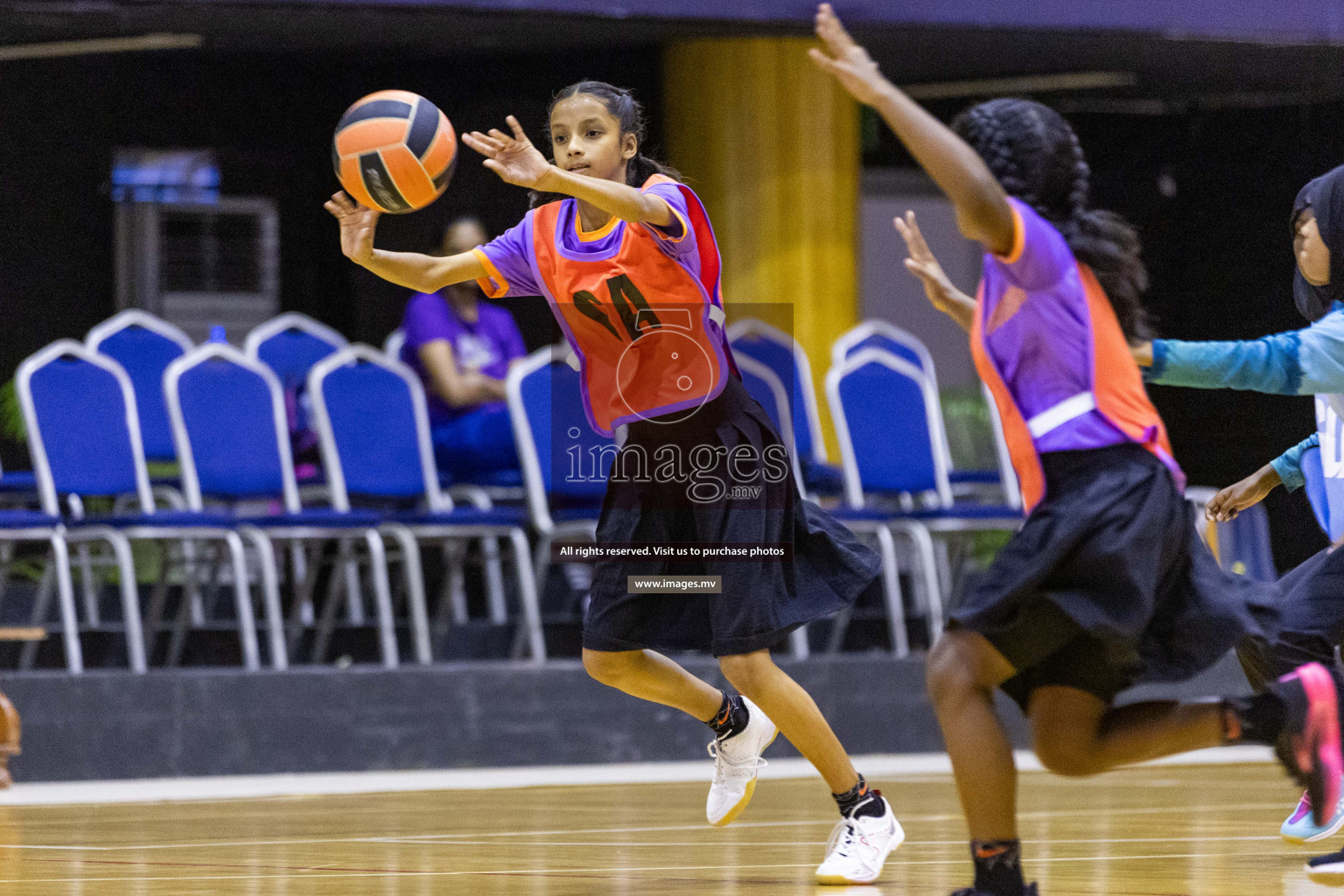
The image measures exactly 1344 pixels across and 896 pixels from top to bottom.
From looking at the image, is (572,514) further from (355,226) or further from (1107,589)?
(1107,589)

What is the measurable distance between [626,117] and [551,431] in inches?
121

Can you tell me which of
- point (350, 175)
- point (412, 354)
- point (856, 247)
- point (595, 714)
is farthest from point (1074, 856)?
point (856, 247)

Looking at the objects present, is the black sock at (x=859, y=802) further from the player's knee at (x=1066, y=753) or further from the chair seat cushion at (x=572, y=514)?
the chair seat cushion at (x=572, y=514)

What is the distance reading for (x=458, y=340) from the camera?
7.69 meters

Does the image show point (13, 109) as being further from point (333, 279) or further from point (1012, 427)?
point (1012, 427)

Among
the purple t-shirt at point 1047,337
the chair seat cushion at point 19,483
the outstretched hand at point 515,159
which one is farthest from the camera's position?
the chair seat cushion at point 19,483

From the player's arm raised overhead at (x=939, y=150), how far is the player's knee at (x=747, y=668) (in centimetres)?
112

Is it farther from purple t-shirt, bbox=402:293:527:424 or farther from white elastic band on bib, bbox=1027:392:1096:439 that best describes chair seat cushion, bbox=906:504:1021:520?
white elastic band on bib, bbox=1027:392:1096:439

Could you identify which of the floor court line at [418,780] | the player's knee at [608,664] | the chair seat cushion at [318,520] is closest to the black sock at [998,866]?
the player's knee at [608,664]

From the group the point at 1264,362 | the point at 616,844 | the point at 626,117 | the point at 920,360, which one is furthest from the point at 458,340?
the point at 1264,362

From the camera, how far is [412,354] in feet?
25.1

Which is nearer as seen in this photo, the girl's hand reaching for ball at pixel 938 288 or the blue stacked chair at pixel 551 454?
the girl's hand reaching for ball at pixel 938 288

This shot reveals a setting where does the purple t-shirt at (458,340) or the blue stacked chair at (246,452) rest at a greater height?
the purple t-shirt at (458,340)

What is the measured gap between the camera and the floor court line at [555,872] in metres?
3.88
